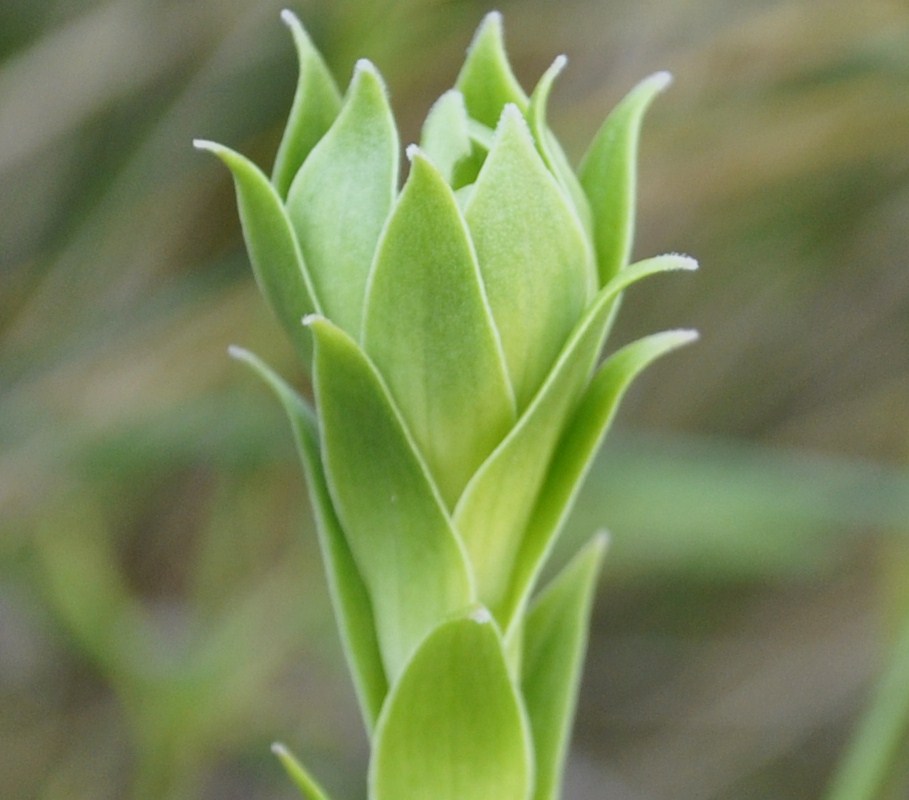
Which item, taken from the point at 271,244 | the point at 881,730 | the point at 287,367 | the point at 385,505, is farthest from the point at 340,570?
the point at 287,367

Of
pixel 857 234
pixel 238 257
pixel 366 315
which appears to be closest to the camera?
pixel 366 315

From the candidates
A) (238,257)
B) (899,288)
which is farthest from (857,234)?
(238,257)

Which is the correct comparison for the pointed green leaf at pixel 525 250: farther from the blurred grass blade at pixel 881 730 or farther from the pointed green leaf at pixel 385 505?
the blurred grass blade at pixel 881 730

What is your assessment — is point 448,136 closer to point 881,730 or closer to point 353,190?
point 353,190

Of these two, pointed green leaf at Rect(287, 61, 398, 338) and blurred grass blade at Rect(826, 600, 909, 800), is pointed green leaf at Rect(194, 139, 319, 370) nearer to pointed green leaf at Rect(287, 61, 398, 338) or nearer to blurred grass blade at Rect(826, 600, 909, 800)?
pointed green leaf at Rect(287, 61, 398, 338)

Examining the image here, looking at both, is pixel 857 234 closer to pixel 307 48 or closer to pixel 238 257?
pixel 238 257

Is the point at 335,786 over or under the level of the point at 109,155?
under
